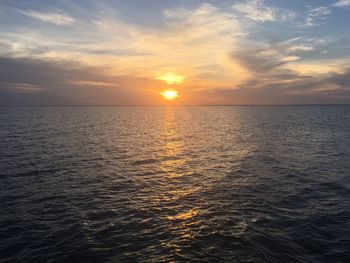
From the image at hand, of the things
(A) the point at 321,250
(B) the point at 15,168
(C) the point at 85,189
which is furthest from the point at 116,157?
(A) the point at 321,250

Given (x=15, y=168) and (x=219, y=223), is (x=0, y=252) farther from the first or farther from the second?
(x=15, y=168)

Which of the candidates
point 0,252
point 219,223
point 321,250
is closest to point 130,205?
point 219,223

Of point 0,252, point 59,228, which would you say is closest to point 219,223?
point 59,228

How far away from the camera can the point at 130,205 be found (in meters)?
24.8

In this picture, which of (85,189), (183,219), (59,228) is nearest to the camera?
(59,228)

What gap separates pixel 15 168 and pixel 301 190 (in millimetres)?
33295

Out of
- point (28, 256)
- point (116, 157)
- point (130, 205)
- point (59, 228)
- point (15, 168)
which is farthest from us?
point (116, 157)

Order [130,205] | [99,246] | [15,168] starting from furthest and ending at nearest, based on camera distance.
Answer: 1. [15,168]
2. [130,205]
3. [99,246]

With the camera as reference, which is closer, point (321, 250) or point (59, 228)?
point (321, 250)

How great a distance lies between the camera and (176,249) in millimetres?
17625

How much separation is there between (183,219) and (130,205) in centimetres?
518

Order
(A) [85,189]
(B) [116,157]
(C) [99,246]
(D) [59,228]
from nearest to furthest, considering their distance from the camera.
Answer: (C) [99,246]
(D) [59,228]
(A) [85,189]
(B) [116,157]

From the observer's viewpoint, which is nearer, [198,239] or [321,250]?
[321,250]

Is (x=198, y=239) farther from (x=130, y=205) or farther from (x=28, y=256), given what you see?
(x=28, y=256)
